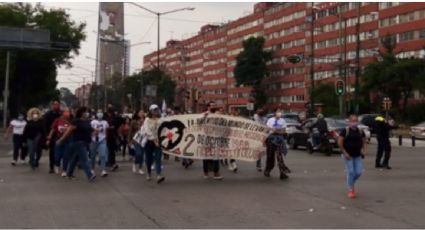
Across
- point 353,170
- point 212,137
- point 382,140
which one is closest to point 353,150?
point 353,170

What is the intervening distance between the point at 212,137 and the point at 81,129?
3.08 m

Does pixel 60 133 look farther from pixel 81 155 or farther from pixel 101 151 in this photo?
pixel 81 155

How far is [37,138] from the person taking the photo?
58.8 feet

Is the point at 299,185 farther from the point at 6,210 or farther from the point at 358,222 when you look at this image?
the point at 6,210

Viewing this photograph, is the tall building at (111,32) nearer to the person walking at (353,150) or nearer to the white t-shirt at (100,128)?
the white t-shirt at (100,128)

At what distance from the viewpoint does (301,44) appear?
114 m

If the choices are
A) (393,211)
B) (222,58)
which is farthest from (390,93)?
(222,58)

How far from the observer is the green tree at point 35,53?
55344mm

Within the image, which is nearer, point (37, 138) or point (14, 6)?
point (37, 138)

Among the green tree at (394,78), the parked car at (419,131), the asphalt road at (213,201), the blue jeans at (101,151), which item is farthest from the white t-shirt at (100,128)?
the green tree at (394,78)

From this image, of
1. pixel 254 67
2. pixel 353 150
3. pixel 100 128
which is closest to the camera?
pixel 353 150

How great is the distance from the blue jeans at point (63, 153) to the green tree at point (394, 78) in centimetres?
5369

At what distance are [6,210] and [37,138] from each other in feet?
25.9

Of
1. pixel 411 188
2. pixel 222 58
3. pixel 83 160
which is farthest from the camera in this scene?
pixel 222 58
